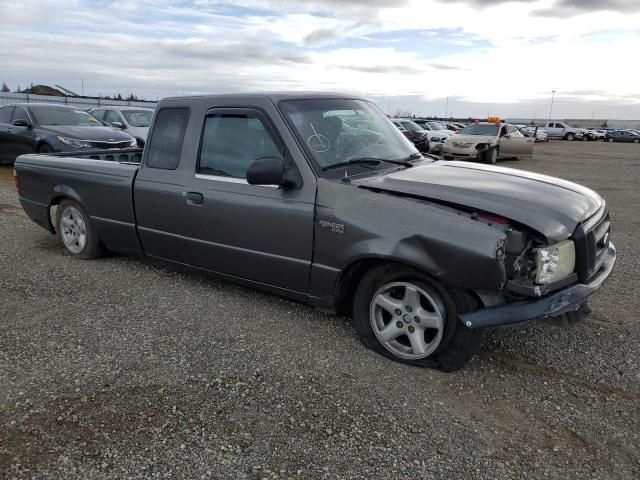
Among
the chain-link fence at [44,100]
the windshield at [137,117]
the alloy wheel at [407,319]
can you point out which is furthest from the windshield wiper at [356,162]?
the chain-link fence at [44,100]

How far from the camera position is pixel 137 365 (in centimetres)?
345

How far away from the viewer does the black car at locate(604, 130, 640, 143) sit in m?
48.6

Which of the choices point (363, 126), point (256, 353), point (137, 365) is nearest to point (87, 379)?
point (137, 365)

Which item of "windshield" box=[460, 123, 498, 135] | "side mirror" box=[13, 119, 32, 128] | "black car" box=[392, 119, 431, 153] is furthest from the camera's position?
"windshield" box=[460, 123, 498, 135]

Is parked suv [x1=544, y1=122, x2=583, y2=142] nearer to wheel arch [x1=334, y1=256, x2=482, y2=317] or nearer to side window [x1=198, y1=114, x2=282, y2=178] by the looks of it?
side window [x1=198, y1=114, x2=282, y2=178]

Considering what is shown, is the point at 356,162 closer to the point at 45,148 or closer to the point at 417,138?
the point at 45,148

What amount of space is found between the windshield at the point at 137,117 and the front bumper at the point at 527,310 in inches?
529

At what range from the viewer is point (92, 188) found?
524 cm

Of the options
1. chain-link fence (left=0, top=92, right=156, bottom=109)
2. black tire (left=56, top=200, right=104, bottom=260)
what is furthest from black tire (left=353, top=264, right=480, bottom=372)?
chain-link fence (left=0, top=92, right=156, bottom=109)

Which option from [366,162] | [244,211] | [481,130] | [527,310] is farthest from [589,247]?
[481,130]

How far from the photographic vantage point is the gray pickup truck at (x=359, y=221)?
122 inches

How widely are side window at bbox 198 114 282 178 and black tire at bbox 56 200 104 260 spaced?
1895 mm

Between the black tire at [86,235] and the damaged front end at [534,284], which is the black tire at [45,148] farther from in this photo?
the damaged front end at [534,284]

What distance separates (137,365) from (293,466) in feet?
4.75
